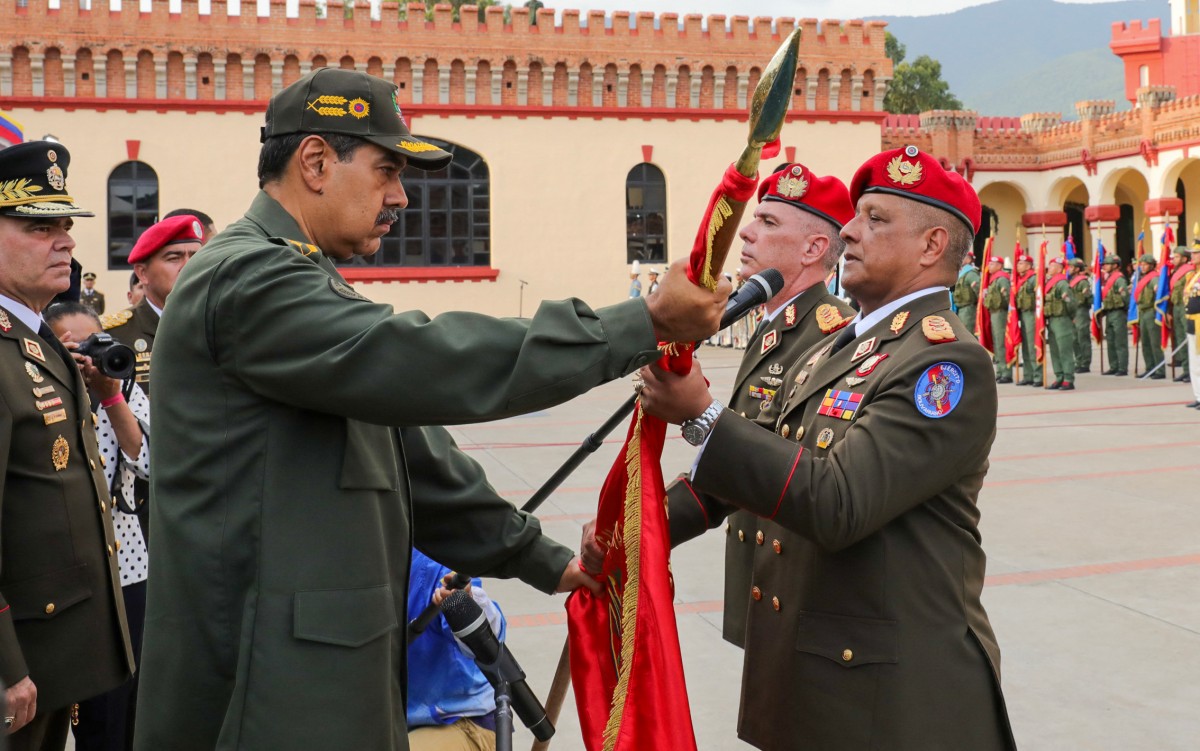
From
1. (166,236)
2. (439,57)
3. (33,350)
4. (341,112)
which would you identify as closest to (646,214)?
(439,57)

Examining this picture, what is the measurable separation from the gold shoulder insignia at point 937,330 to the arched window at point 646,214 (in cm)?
2746

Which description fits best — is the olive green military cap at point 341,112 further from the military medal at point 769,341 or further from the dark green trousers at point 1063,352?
the dark green trousers at point 1063,352

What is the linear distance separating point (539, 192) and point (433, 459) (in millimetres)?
27182

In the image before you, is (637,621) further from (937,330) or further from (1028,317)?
(1028,317)

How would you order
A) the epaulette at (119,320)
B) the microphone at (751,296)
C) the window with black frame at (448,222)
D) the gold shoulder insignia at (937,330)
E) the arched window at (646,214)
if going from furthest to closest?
the arched window at (646,214) < the window with black frame at (448,222) < the epaulette at (119,320) < the gold shoulder insignia at (937,330) < the microphone at (751,296)

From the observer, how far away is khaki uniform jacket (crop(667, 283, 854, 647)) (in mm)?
3537

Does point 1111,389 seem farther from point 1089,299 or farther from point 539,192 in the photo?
point 539,192

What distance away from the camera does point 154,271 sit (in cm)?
451

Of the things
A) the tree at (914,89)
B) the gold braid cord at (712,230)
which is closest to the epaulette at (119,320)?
the gold braid cord at (712,230)

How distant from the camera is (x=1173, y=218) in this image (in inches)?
1336

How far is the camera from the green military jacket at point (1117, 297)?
19438mm

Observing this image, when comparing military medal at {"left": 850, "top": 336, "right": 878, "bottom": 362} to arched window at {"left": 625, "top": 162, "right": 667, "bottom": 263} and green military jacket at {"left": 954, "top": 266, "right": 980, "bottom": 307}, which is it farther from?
arched window at {"left": 625, "top": 162, "right": 667, "bottom": 263}

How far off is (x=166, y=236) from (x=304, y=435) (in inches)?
114

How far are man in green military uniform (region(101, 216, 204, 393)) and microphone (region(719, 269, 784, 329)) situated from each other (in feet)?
9.86
